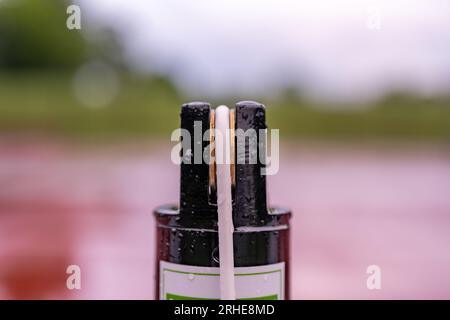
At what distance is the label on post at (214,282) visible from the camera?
793 millimetres

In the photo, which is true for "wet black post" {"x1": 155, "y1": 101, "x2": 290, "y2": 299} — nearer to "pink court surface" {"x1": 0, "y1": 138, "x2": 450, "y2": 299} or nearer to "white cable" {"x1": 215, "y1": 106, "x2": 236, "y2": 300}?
"white cable" {"x1": 215, "y1": 106, "x2": 236, "y2": 300}

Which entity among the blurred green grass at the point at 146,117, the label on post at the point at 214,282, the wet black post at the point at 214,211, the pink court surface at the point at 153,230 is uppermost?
the blurred green grass at the point at 146,117

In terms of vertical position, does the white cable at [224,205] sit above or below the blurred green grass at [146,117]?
below

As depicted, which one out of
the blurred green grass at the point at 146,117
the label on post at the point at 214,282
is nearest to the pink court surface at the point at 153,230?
the label on post at the point at 214,282

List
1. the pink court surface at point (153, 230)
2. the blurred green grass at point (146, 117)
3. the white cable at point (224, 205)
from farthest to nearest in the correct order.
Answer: the blurred green grass at point (146, 117) < the pink court surface at point (153, 230) < the white cable at point (224, 205)

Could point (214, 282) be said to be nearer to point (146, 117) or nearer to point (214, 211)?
point (214, 211)

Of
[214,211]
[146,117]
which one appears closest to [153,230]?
[214,211]

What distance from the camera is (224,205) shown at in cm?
77

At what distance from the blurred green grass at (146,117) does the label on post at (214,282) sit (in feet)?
45.8

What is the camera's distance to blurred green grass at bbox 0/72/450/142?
15.9m

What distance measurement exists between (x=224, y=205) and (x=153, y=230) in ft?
8.44

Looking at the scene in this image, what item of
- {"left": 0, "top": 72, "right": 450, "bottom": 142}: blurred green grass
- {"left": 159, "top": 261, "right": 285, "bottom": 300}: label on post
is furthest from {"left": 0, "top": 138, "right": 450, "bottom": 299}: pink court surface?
{"left": 0, "top": 72, "right": 450, "bottom": 142}: blurred green grass

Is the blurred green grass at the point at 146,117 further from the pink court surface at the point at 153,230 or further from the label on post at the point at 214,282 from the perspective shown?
the label on post at the point at 214,282
